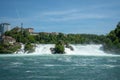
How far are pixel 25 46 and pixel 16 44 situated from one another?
296 cm

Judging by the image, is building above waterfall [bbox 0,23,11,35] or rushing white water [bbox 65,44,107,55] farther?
building above waterfall [bbox 0,23,11,35]

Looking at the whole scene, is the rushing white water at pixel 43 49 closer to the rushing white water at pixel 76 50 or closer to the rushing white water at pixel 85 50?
the rushing white water at pixel 76 50

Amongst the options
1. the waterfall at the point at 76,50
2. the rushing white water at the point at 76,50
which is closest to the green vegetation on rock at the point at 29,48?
the rushing white water at the point at 76,50

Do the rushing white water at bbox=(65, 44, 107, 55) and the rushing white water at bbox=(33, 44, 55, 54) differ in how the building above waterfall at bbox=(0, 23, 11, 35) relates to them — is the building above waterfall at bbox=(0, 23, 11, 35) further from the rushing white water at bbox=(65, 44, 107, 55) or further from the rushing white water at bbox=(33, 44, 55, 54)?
the rushing white water at bbox=(65, 44, 107, 55)

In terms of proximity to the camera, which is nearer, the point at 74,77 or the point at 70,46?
the point at 74,77

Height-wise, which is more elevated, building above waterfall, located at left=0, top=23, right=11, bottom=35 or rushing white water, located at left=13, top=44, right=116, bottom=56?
building above waterfall, located at left=0, top=23, right=11, bottom=35

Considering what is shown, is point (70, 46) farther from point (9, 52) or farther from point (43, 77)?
point (43, 77)

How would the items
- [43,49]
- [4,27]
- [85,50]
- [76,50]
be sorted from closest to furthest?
[85,50] < [43,49] < [76,50] < [4,27]

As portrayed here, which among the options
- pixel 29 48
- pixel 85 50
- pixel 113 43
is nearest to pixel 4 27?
pixel 29 48

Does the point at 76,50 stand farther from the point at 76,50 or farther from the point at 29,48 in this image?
the point at 29,48

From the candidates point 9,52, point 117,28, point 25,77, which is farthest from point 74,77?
point 117,28

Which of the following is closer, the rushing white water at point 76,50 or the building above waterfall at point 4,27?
the rushing white water at point 76,50

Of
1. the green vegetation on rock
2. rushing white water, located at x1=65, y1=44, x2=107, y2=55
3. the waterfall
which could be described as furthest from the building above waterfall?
rushing white water, located at x1=65, y1=44, x2=107, y2=55

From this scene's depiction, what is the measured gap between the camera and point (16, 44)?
7525 centimetres
